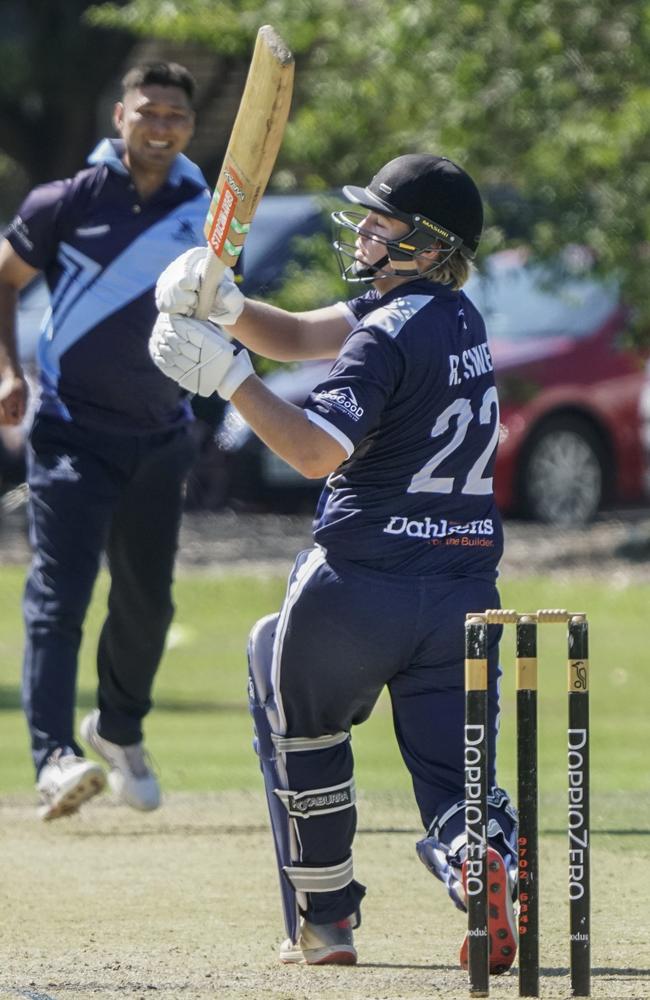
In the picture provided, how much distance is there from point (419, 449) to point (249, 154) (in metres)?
0.79

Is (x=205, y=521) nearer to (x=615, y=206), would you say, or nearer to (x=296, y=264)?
(x=296, y=264)

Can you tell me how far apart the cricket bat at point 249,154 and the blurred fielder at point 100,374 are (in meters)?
1.98

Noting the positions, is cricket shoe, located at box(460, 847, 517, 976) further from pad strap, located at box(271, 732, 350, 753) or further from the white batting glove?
the white batting glove

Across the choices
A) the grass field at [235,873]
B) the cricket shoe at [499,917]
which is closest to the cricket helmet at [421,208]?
the cricket shoe at [499,917]

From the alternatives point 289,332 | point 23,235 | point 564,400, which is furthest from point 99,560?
point 564,400

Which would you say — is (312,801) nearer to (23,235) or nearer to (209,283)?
(209,283)

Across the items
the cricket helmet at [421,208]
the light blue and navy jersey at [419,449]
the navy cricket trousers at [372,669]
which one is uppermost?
the cricket helmet at [421,208]

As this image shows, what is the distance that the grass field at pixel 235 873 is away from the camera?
4766 mm

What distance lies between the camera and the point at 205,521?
1662 centimetres

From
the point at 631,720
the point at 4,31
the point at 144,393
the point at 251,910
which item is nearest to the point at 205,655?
the point at 631,720

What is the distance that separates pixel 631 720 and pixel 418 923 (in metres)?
4.46

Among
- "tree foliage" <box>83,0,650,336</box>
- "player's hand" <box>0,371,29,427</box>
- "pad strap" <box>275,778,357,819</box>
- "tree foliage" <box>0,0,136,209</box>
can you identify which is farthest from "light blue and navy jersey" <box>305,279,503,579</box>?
"tree foliage" <box>0,0,136,209</box>

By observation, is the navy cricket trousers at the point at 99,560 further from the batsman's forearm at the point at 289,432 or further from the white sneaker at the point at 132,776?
the batsman's forearm at the point at 289,432

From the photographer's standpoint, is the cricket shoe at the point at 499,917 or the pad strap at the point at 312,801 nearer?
the cricket shoe at the point at 499,917
